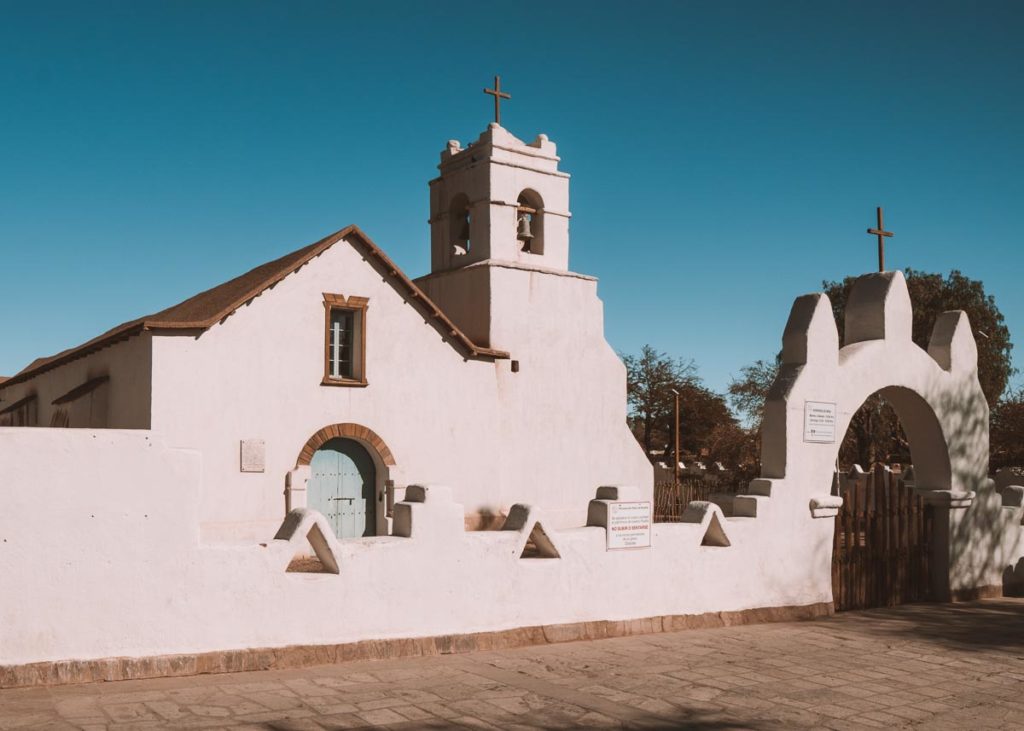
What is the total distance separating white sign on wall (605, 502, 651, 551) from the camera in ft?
31.6

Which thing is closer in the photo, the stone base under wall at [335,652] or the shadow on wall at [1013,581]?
the stone base under wall at [335,652]

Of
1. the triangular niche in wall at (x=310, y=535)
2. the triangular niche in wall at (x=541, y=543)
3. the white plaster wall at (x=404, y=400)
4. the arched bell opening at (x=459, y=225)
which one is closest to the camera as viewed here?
the triangular niche in wall at (x=310, y=535)

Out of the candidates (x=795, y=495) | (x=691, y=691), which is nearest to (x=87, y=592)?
(x=691, y=691)

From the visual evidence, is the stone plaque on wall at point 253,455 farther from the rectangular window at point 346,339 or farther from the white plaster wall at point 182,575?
the white plaster wall at point 182,575

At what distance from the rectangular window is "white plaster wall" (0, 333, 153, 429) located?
3.17 metres

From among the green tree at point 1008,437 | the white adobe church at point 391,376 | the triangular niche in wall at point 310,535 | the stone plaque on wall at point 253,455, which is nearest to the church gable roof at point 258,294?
the white adobe church at point 391,376

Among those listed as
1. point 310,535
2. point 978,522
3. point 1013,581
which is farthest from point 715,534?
point 1013,581

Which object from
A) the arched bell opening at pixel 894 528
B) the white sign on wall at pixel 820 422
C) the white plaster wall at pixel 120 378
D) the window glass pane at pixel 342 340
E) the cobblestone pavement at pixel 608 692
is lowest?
the cobblestone pavement at pixel 608 692

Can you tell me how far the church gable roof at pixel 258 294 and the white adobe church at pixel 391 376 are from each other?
0.07 meters

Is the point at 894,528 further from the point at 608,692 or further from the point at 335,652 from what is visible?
the point at 335,652

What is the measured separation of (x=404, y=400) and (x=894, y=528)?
9.28 m

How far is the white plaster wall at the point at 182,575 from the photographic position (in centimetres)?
690

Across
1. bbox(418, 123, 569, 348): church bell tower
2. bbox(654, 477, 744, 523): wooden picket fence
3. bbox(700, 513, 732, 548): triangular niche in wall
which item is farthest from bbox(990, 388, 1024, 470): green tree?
bbox(700, 513, 732, 548): triangular niche in wall

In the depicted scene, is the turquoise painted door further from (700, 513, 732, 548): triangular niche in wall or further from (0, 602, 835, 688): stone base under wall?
(0, 602, 835, 688): stone base under wall
